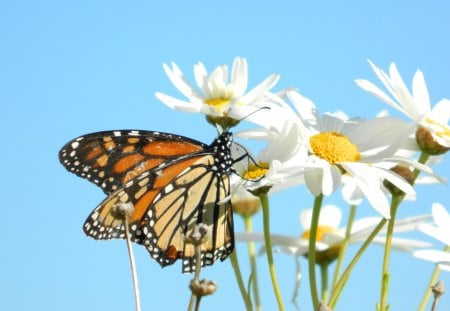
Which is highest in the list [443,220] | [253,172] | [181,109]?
[181,109]

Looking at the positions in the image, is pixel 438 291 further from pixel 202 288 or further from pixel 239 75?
pixel 239 75

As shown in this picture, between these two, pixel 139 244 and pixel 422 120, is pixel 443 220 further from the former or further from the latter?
pixel 139 244

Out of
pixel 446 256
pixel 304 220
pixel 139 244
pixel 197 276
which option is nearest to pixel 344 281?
pixel 446 256

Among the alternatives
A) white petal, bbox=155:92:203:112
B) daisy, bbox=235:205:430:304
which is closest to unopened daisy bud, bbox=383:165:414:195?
daisy, bbox=235:205:430:304

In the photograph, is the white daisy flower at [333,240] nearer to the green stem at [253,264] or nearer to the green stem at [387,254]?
the green stem at [253,264]

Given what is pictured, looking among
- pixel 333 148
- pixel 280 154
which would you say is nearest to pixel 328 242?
pixel 333 148

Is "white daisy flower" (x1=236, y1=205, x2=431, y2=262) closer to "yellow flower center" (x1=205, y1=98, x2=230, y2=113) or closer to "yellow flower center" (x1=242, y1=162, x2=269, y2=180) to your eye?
"yellow flower center" (x1=242, y1=162, x2=269, y2=180)

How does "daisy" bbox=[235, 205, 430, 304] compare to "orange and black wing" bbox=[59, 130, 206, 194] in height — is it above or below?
below
